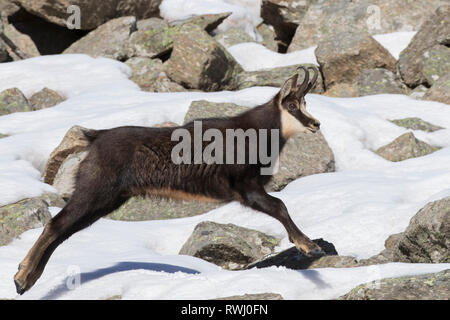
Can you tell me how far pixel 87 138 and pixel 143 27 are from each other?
60.6ft

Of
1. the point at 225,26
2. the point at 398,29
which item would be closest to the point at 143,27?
the point at 225,26

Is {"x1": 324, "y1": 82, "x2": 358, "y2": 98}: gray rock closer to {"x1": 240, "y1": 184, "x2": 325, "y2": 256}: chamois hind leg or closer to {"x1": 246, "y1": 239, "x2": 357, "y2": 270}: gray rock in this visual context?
{"x1": 246, "y1": 239, "x2": 357, "y2": 270}: gray rock

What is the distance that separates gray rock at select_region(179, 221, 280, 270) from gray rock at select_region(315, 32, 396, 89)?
11570 mm

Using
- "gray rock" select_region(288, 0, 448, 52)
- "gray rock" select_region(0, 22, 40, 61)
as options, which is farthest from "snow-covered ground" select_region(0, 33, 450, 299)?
"gray rock" select_region(0, 22, 40, 61)

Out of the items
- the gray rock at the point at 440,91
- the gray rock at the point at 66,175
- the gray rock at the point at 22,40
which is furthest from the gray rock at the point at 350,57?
the gray rock at the point at 22,40

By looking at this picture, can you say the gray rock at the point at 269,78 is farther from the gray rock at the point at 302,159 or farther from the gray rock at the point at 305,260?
the gray rock at the point at 305,260

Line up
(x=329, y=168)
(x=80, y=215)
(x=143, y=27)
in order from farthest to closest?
(x=143, y=27), (x=329, y=168), (x=80, y=215)

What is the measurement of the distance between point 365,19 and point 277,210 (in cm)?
1770

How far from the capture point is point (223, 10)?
30797 mm

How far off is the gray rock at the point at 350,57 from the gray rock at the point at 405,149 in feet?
18.4

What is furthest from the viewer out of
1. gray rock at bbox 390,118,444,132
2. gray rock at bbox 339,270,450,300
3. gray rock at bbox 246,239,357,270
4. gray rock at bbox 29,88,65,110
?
gray rock at bbox 29,88,65,110

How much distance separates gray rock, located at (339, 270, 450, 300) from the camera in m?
6.87
